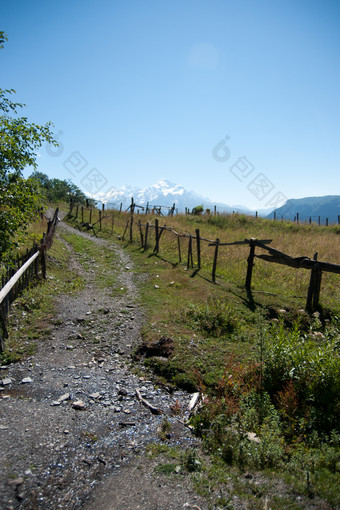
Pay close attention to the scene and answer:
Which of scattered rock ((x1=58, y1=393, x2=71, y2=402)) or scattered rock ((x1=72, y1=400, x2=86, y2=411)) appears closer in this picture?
scattered rock ((x1=72, y1=400, x2=86, y2=411))

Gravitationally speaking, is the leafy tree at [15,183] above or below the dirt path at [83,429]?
above

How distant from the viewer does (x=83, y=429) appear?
13.2ft

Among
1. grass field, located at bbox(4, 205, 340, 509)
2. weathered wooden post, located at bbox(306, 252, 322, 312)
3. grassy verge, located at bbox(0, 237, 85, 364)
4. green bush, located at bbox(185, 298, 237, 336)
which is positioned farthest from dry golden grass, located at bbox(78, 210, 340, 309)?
grassy verge, located at bbox(0, 237, 85, 364)

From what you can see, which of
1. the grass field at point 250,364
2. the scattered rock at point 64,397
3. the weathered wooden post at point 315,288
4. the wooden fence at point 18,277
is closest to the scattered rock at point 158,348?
the grass field at point 250,364

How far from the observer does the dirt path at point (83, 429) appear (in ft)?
9.61

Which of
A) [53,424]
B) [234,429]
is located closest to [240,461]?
[234,429]

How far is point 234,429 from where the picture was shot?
4043 millimetres

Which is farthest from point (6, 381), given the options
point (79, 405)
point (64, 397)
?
point (79, 405)

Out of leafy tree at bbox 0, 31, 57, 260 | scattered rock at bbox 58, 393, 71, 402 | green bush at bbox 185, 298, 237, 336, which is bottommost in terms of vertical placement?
scattered rock at bbox 58, 393, 71, 402

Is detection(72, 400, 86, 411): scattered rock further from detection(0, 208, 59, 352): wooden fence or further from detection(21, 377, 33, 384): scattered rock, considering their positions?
detection(0, 208, 59, 352): wooden fence

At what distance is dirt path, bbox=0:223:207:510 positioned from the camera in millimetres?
2930

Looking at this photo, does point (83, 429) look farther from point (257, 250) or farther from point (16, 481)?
point (257, 250)

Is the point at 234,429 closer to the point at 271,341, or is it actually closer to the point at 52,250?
the point at 271,341

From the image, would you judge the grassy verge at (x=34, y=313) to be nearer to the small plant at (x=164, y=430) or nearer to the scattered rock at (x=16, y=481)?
the scattered rock at (x=16, y=481)
